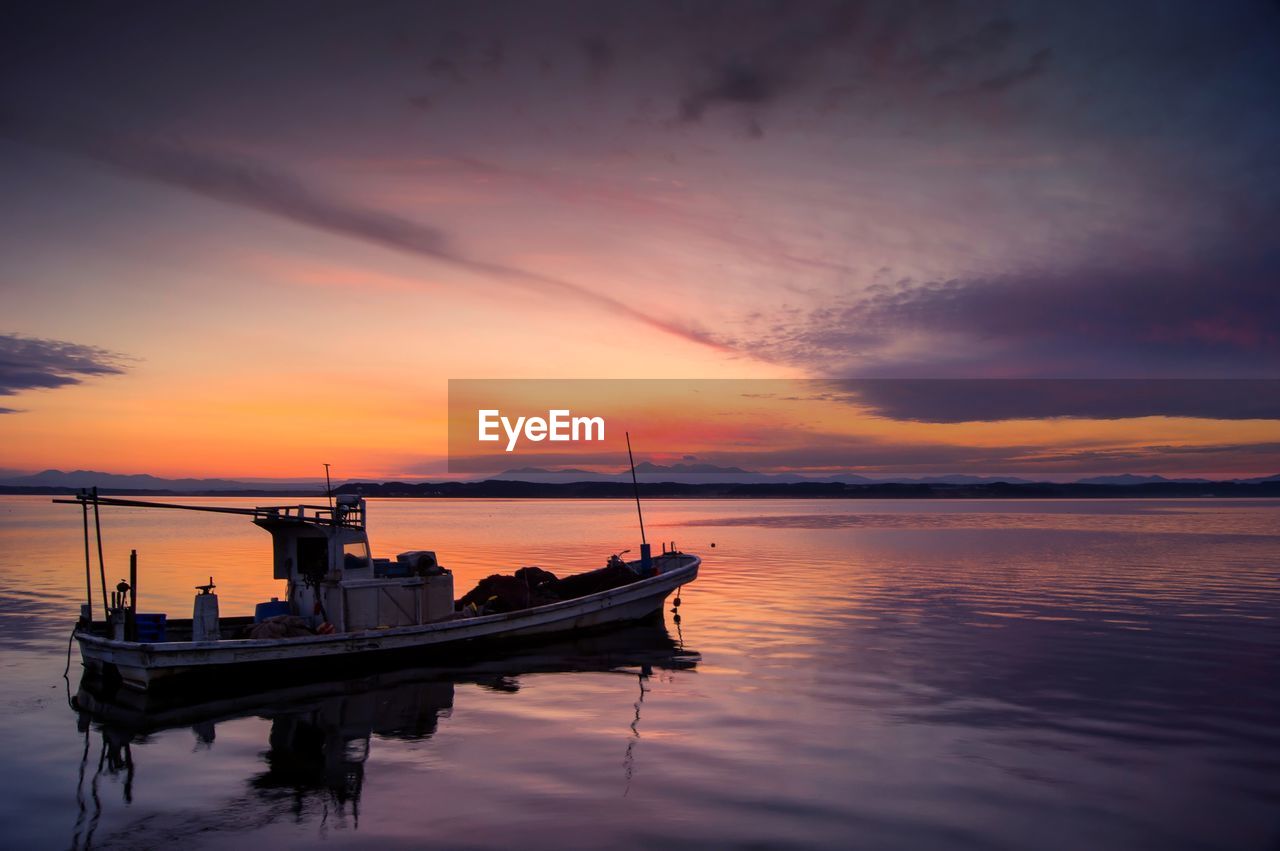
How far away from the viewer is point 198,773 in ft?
46.3

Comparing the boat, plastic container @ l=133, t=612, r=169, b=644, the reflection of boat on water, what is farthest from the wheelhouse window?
plastic container @ l=133, t=612, r=169, b=644

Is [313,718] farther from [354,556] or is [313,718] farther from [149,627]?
[354,556]

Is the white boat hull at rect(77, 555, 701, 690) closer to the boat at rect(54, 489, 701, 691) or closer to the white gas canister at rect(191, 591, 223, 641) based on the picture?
the boat at rect(54, 489, 701, 691)

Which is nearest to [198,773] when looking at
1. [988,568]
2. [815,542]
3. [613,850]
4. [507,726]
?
[507,726]

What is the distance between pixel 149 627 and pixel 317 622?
12.3 ft

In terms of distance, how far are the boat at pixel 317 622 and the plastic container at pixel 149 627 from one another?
0.9 inches

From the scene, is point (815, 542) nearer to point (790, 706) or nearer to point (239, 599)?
point (239, 599)

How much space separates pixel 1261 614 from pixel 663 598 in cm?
2030

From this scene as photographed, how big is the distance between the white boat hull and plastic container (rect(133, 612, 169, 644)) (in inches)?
30.1

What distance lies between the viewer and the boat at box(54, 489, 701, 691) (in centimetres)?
1902

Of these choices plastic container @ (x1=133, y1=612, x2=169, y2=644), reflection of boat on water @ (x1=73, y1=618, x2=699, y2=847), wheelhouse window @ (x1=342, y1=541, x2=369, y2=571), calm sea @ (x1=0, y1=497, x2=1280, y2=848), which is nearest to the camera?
calm sea @ (x1=0, y1=497, x2=1280, y2=848)

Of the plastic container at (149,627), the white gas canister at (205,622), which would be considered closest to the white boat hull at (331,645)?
the white gas canister at (205,622)

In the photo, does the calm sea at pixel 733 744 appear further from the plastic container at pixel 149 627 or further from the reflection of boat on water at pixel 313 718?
the plastic container at pixel 149 627

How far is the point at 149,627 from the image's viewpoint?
64.9 ft
